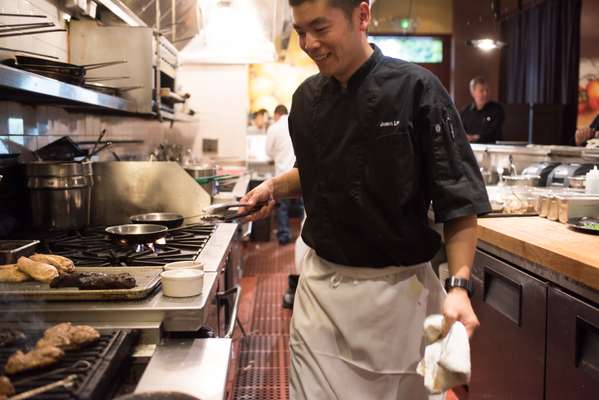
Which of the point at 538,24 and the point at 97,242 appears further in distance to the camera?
the point at 538,24

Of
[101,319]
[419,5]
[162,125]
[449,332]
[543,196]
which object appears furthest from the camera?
[419,5]

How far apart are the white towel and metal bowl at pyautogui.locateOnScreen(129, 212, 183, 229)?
1.59 m

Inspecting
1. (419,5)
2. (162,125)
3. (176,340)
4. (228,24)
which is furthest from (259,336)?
(419,5)

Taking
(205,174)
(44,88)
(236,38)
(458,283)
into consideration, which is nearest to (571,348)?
(458,283)

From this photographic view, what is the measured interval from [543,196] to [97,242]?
88.1 inches

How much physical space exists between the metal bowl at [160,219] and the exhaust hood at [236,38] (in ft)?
15.2

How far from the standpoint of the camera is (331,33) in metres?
1.66

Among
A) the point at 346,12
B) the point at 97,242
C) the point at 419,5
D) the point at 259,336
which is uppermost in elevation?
the point at 419,5

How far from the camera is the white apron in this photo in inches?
69.9

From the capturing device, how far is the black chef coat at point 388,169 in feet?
5.47

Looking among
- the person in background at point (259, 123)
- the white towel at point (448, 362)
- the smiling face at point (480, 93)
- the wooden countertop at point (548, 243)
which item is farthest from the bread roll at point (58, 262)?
the person in background at point (259, 123)

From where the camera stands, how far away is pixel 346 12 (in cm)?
166

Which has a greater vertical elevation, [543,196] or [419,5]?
[419,5]

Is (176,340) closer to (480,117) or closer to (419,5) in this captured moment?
(480,117)
